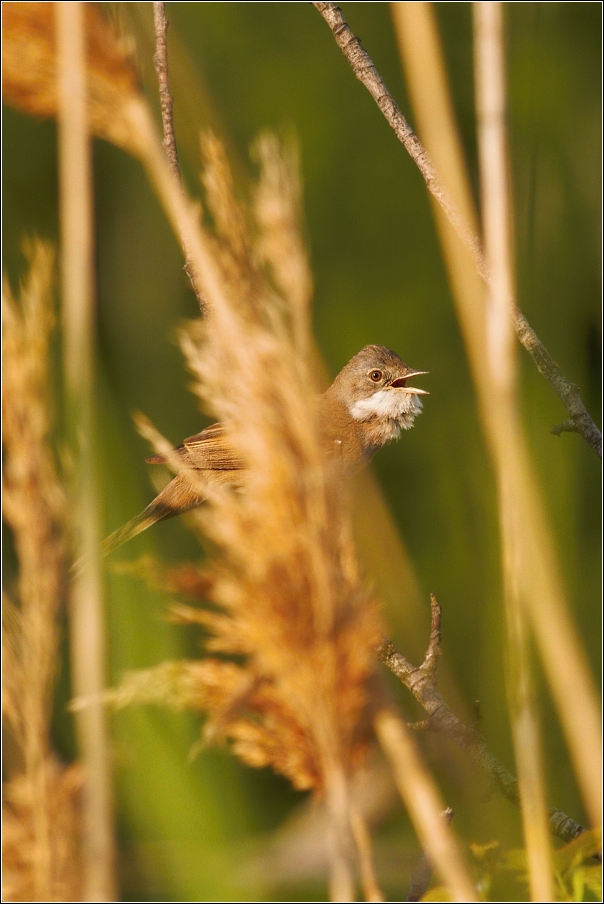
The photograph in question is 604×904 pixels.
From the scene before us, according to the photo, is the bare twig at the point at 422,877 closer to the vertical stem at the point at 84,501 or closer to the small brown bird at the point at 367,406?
the vertical stem at the point at 84,501

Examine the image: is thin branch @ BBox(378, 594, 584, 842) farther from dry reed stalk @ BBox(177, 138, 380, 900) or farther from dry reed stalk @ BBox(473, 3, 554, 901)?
dry reed stalk @ BBox(177, 138, 380, 900)

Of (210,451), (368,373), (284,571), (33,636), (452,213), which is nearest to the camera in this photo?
(284,571)

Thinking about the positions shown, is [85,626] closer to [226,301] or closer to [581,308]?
[226,301]

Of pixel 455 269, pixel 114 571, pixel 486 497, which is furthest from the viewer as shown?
pixel 486 497

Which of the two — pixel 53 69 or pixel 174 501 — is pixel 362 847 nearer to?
pixel 53 69

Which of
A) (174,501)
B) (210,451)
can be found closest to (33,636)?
(210,451)

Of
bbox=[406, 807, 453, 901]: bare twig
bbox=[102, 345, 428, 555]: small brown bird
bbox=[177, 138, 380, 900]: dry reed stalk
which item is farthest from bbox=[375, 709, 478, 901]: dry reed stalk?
bbox=[102, 345, 428, 555]: small brown bird

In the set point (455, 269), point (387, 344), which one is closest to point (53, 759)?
point (455, 269)
